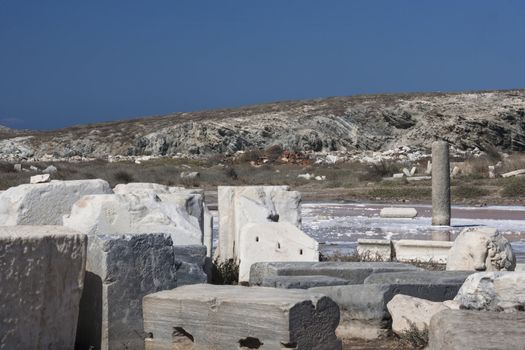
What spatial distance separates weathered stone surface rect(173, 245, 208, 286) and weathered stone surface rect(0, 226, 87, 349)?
1.42 metres

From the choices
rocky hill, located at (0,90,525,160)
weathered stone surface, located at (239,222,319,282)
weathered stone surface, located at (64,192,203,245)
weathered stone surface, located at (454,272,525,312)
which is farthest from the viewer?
rocky hill, located at (0,90,525,160)

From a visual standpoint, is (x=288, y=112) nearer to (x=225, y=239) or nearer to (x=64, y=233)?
(x=225, y=239)

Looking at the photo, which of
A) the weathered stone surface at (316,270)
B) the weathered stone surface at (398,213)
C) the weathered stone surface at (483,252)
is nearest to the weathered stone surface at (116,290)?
the weathered stone surface at (316,270)

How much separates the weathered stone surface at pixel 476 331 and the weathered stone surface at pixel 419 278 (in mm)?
2373

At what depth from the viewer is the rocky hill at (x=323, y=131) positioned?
186ft

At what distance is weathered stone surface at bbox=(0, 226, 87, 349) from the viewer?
226 inches

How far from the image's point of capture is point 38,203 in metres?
8.38

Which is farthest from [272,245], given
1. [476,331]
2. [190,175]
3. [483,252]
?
[190,175]

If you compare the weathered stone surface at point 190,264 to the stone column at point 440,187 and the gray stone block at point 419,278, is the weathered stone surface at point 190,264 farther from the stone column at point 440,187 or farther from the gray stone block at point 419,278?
the stone column at point 440,187

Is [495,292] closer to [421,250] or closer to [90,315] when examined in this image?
[90,315]

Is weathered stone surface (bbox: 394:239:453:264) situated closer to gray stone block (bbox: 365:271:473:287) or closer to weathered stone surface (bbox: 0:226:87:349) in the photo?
gray stone block (bbox: 365:271:473:287)

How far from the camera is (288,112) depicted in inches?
2480

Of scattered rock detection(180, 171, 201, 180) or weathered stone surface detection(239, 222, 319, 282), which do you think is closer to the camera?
weathered stone surface detection(239, 222, 319, 282)

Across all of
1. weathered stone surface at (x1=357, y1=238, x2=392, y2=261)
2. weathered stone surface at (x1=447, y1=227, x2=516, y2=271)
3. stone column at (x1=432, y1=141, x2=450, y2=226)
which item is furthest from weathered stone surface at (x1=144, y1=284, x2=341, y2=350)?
stone column at (x1=432, y1=141, x2=450, y2=226)
